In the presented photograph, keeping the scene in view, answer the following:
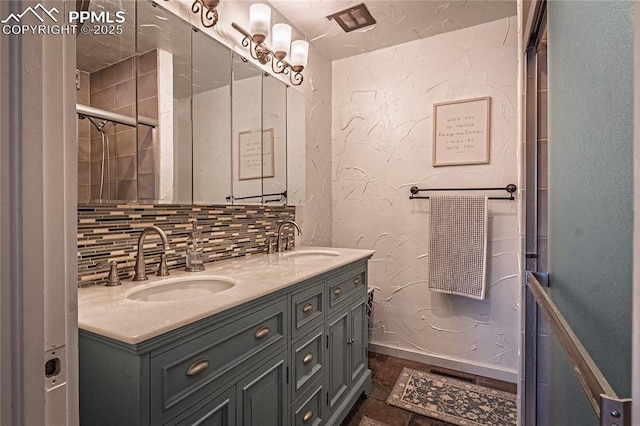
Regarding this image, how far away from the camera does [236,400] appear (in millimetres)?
958

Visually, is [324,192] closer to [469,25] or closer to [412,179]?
[412,179]

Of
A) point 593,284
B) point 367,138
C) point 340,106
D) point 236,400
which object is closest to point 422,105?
point 367,138

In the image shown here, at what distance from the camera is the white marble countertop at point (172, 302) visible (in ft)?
2.41

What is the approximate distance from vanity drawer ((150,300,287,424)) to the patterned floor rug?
110 cm

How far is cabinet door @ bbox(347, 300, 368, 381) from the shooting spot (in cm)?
171

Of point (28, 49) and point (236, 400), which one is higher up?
point (28, 49)

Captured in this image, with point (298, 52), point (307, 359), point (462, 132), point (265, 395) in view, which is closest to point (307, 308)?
point (307, 359)

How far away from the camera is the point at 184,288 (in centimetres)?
123

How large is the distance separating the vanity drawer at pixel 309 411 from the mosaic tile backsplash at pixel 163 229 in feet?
2.46

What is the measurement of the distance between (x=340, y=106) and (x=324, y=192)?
69 cm

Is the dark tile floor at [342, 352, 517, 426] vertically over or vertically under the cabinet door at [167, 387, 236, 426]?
under

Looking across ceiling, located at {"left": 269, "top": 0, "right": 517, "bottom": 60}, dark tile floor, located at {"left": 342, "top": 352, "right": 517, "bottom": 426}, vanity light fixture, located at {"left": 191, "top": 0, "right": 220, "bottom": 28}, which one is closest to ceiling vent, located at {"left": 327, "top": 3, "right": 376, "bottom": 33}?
ceiling, located at {"left": 269, "top": 0, "right": 517, "bottom": 60}

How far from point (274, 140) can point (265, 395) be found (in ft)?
4.41

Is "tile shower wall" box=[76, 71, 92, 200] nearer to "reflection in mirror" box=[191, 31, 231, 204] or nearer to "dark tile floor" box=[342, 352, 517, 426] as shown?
"reflection in mirror" box=[191, 31, 231, 204]
